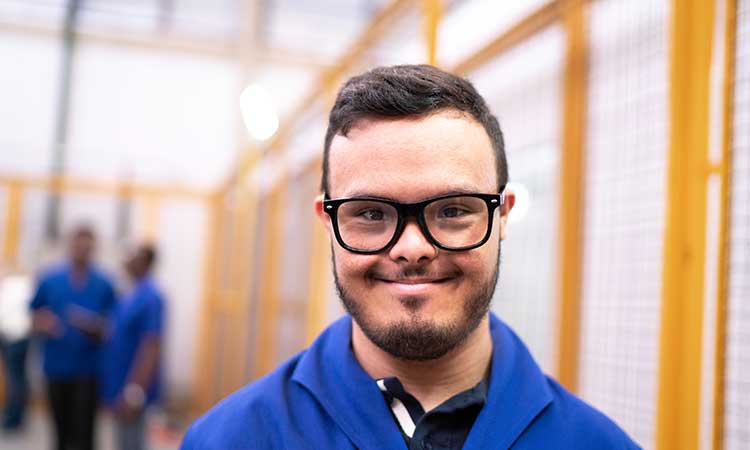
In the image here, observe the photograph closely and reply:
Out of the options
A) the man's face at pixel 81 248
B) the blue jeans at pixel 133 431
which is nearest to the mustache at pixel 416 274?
the blue jeans at pixel 133 431

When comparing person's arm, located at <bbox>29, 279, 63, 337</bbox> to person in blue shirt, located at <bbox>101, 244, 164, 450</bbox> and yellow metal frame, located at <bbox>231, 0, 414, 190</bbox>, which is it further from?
yellow metal frame, located at <bbox>231, 0, 414, 190</bbox>

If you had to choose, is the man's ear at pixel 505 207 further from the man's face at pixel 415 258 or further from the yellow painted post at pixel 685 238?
the yellow painted post at pixel 685 238

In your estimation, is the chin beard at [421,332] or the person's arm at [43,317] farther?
the person's arm at [43,317]

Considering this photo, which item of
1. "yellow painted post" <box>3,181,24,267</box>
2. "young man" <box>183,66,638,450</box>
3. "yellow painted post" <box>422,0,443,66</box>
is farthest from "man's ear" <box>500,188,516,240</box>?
"yellow painted post" <box>3,181,24,267</box>

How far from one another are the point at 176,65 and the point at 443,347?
9.38 m

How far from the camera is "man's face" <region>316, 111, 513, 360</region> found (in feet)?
3.87

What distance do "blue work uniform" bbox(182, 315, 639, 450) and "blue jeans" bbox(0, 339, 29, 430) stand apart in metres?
6.39

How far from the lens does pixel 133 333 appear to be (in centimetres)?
441

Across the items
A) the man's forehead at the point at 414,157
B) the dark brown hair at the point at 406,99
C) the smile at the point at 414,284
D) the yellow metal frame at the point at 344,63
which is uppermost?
the yellow metal frame at the point at 344,63

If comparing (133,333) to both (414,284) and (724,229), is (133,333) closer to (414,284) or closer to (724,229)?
(414,284)

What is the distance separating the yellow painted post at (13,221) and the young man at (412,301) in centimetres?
775

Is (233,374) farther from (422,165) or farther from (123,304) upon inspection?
(422,165)

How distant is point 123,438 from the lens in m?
4.43

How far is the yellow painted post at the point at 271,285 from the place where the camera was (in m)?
4.21
